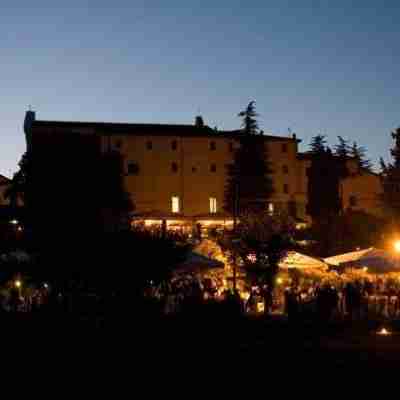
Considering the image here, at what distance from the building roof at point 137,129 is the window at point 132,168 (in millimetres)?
2574

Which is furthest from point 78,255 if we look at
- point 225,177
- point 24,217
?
point 225,177

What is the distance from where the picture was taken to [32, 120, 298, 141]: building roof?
232 feet

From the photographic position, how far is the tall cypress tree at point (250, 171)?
70188 mm

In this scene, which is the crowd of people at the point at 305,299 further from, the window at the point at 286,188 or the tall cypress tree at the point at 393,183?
the window at the point at 286,188

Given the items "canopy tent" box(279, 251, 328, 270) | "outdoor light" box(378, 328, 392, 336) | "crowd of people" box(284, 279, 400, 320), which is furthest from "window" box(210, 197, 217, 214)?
"outdoor light" box(378, 328, 392, 336)

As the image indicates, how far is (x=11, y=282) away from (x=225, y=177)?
4734 cm

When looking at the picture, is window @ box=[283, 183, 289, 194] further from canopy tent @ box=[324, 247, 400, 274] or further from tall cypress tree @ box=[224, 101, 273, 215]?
canopy tent @ box=[324, 247, 400, 274]

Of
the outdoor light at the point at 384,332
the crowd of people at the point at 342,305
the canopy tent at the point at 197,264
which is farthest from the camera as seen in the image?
the canopy tent at the point at 197,264

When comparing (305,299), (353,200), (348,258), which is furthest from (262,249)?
(353,200)

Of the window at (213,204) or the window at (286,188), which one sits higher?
the window at (286,188)

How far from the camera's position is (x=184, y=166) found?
74.2 m

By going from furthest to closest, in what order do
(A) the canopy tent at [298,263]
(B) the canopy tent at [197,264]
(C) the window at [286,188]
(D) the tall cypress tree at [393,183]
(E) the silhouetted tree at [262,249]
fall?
(C) the window at [286,188], (D) the tall cypress tree at [393,183], (A) the canopy tent at [298,263], (E) the silhouetted tree at [262,249], (B) the canopy tent at [197,264]

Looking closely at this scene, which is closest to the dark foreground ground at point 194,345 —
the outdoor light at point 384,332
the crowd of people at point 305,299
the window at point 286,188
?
the outdoor light at point 384,332

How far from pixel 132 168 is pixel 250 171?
415 inches
